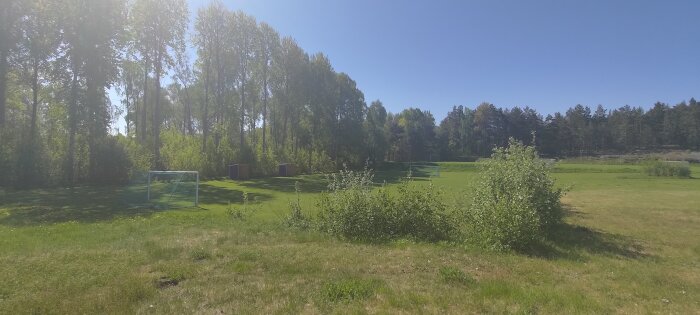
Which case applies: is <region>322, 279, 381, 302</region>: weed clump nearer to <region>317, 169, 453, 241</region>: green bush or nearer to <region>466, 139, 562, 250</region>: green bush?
<region>317, 169, 453, 241</region>: green bush

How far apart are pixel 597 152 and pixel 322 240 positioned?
13266cm

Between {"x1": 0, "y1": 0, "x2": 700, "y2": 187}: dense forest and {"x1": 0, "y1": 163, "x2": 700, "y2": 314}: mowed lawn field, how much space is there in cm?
912

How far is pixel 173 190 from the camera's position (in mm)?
21688

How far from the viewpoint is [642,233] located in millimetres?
14750

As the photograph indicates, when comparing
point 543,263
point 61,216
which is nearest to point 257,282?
point 543,263

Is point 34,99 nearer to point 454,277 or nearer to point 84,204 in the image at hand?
point 84,204

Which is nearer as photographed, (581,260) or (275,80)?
(581,260)

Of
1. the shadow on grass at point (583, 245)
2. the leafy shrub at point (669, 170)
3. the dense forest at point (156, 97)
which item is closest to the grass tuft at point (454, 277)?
the shadow on grass at point (583, 245)

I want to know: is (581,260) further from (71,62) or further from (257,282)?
(71,62)

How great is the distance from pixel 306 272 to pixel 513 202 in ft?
19.6

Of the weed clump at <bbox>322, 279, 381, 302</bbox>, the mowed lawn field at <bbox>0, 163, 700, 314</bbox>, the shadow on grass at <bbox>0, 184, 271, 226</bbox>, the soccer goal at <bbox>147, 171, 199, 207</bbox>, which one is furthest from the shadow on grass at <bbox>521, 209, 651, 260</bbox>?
the soccer goal at <bbox>147, 171, 199, 207</bbox>

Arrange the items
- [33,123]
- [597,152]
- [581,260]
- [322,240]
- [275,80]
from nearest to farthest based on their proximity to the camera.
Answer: [581,260]
[322,240]
[33,123]
[275,80]
[597,152]

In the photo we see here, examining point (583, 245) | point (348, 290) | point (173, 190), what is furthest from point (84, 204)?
point (583, 245)

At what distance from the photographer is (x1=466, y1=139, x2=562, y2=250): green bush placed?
33.3 ft
